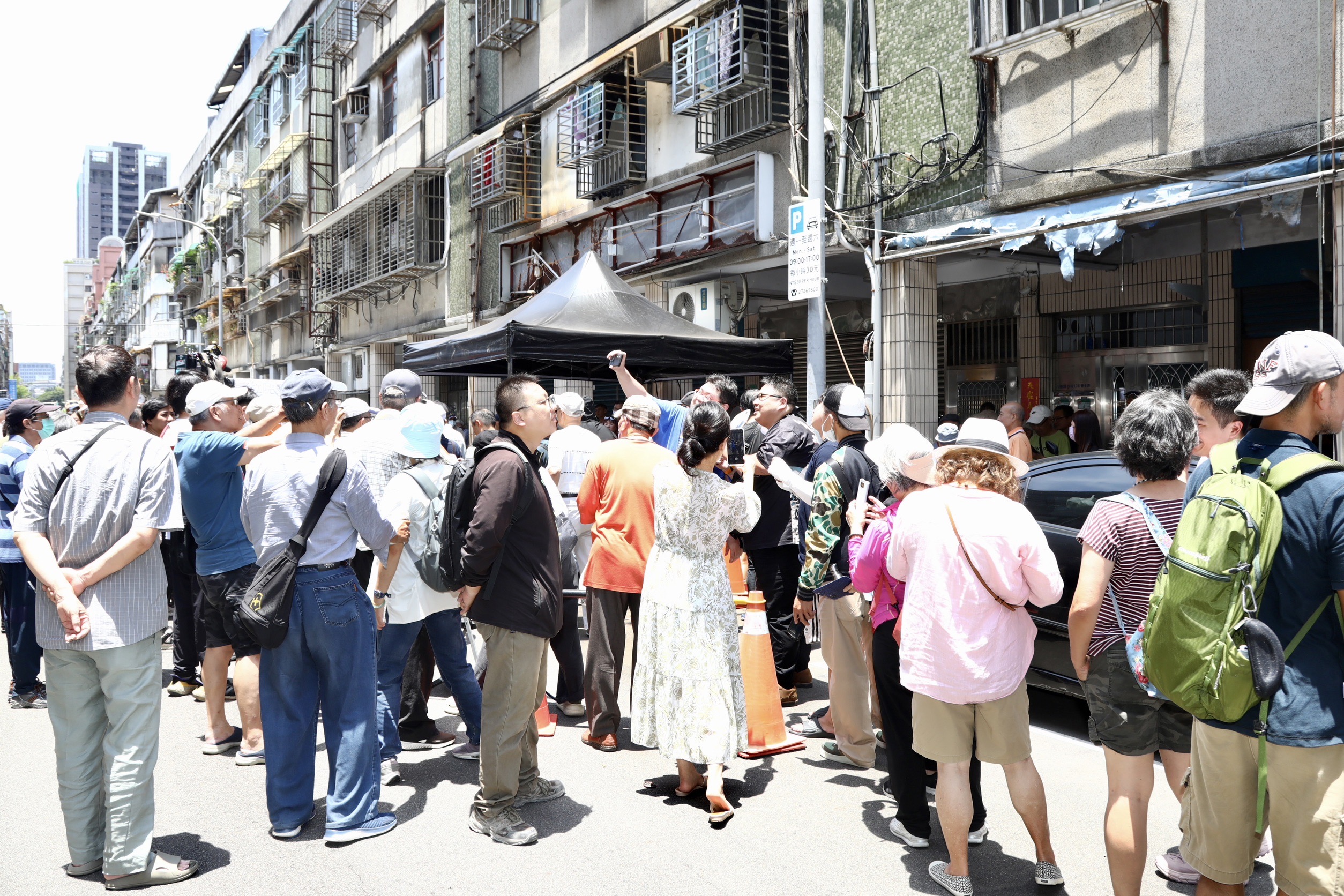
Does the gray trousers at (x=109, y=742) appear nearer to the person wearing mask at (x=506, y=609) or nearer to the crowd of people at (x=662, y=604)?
the crowd of people at (x=662, y=604)

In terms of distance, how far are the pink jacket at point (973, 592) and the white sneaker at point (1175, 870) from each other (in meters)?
1.05

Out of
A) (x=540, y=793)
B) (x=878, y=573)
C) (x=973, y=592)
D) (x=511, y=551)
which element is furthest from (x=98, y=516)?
(x=973, y=592)

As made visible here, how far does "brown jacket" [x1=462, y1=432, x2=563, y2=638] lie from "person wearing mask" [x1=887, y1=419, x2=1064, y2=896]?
1.61 metres

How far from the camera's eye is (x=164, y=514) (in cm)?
394

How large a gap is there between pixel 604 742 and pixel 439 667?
106 centimetres

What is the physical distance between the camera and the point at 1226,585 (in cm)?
263

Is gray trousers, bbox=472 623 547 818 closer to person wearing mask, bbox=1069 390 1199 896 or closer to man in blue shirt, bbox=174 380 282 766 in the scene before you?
man in blue shirt, bbox=174 380 282 766

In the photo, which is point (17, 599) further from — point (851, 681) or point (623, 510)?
point (851, 681)

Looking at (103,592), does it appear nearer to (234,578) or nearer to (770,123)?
(234,578)

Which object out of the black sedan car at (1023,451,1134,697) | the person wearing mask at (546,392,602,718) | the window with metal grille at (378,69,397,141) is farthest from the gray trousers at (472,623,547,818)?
the window with metal grille at (378,69,397,141)

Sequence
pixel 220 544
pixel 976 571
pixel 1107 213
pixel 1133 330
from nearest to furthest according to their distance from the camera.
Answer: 1. pixel 976 571
2. pixel 220 544
3. pixel 1107 213
4. pixel 1133 330

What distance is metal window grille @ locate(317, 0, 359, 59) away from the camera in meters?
25.3

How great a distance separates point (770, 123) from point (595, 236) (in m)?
4.72

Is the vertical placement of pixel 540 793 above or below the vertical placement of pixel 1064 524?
below
